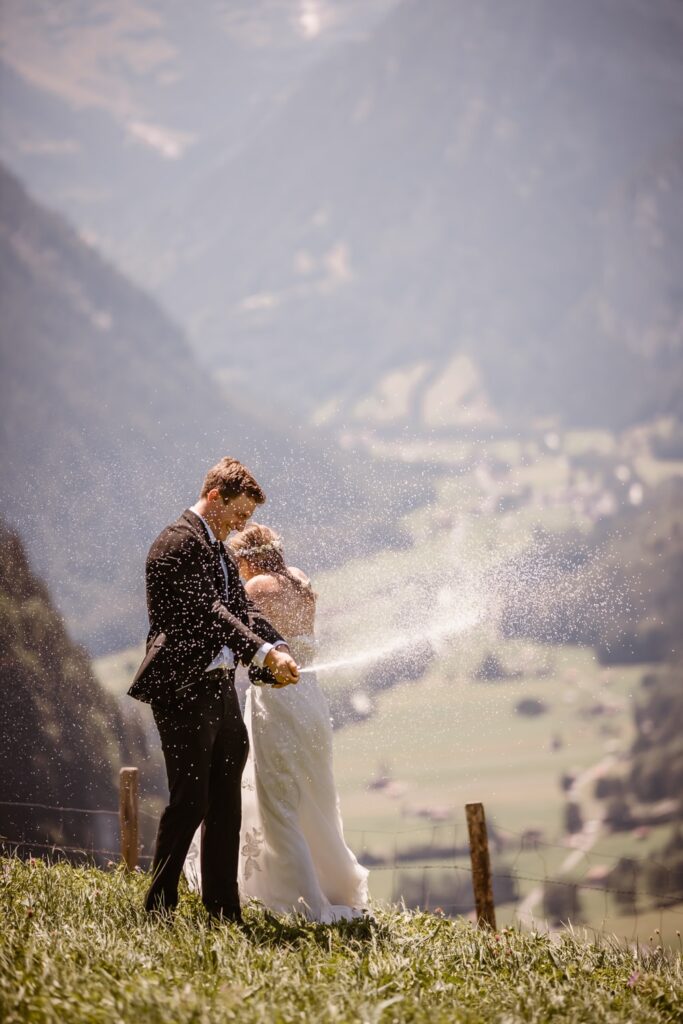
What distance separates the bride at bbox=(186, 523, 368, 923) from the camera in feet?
Result: 21.1

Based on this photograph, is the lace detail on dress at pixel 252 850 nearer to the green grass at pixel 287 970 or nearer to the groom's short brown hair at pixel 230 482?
the green grass at pixel 287 970

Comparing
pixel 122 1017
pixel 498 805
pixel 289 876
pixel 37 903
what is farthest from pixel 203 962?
pixel 498 805

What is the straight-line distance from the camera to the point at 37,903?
5480 millimetres

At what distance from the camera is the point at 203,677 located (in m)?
5.28

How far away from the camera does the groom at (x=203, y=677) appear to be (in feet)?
17.2

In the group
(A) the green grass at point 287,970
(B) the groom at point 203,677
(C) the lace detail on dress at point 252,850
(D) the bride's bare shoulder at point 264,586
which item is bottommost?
(A) the green grass at point 287,970

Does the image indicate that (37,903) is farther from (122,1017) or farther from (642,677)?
(642,677)

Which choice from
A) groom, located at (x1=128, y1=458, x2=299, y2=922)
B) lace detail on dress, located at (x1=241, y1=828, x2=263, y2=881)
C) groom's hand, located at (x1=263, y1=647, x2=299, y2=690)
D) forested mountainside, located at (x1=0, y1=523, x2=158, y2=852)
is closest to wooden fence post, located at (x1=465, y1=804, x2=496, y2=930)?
lace detail on dress, located at (x1=241, y1=828, x2=263, y2=881)

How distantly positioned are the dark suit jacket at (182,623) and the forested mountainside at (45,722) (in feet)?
21.2

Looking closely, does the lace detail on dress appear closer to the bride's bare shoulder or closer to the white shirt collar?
the bride's bare shoulder

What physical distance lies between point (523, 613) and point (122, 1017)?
185 meters

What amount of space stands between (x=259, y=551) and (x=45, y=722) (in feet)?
54.0

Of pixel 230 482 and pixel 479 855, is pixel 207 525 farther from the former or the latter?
pixel 479 855

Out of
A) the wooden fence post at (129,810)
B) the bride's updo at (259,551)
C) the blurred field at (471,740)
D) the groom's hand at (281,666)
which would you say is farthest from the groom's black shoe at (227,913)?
the blurred field at (471,740)
